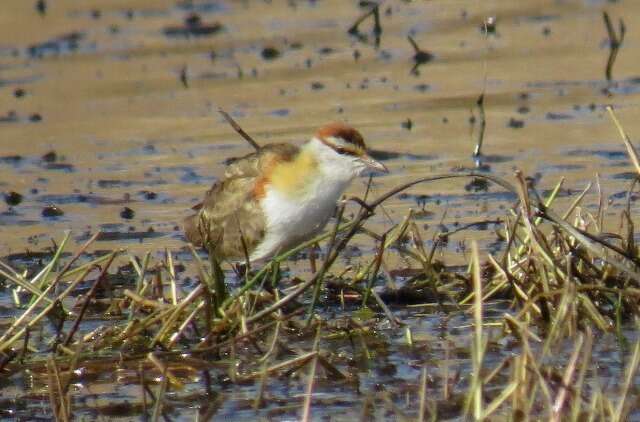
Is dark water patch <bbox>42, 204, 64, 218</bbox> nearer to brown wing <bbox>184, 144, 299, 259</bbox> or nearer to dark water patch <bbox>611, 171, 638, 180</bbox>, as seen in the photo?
brown wing <bbox>184, 144, 299, 259</bbox>

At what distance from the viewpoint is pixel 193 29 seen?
17.3 metres

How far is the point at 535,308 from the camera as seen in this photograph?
7.25m

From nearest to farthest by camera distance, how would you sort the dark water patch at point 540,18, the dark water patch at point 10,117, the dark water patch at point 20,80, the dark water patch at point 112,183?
the dark water patch at point 112,183 → the dark water patch at point 10,117 → the dark water patch at point 20,80 → the dark water patch at point 540,18

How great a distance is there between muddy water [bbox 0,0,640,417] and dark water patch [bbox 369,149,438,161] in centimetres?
3

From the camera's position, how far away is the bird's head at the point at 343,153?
8703 mm

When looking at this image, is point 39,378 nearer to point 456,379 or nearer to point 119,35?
point 456,379

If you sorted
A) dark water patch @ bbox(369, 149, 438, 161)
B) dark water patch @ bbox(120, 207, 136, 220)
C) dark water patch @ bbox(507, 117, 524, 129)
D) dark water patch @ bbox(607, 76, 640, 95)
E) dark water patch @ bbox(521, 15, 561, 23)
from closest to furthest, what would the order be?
dark water patch @ bbox(120, 207, 136, 220) → dark water patch @ bbox(369, 149, 438, 161) → dark water patch @ bbox(507, 117, 524, 129) → dark water patch @ bbox(607, 76, 640, 95) → dark water patch @ bbox(521, 15, 561, 23)

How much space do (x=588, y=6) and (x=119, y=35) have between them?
5350mm

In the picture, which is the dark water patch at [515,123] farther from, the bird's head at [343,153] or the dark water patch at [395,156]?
the bird's head at [343,153]

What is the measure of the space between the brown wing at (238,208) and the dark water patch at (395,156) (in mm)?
2883

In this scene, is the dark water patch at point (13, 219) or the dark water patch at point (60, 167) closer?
the dark water patch at point (13, 219)

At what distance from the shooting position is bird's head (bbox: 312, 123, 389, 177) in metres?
8.70

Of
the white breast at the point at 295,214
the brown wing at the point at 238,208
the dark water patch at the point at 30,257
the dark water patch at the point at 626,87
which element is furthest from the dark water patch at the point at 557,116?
the dark water patch at the point at 30,257

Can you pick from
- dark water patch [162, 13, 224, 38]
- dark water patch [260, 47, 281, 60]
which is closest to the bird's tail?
dark water patch [260, 47, 281, 60]
